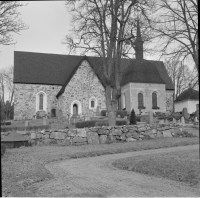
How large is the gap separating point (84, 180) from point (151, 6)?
11.4m

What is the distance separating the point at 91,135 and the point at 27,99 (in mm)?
17043

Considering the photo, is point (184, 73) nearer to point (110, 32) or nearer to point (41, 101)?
point (110, 32)

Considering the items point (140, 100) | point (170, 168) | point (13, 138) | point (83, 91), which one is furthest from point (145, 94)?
point (170, 168)

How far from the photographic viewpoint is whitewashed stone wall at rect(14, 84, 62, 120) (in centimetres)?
2794

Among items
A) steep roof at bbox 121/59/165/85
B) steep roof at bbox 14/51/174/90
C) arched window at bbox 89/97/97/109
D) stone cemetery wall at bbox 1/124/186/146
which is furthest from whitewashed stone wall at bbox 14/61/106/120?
stone cemetery wall at bbox 1/124/186/146

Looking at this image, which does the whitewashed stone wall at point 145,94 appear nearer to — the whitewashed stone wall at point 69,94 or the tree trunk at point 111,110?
the whitewashed stone wall at point 69,94

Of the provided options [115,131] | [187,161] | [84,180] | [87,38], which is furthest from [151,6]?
[84,180]

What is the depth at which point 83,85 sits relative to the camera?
2884 centimetres

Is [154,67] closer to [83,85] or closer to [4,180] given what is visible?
[83,85]

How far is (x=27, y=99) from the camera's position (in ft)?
93.6

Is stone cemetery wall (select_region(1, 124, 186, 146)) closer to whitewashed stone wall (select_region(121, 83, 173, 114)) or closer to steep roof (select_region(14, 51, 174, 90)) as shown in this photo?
steep roof (select_region(14, 51, 174, 90))

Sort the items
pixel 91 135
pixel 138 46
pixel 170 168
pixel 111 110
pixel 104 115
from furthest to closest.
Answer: pixel 104 115, pixel 111 110, pixel 138 46, pixel 91 135, pixel 170 168

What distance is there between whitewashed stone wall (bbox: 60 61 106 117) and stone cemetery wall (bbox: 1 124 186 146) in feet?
46.9

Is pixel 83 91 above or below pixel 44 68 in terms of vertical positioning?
below
